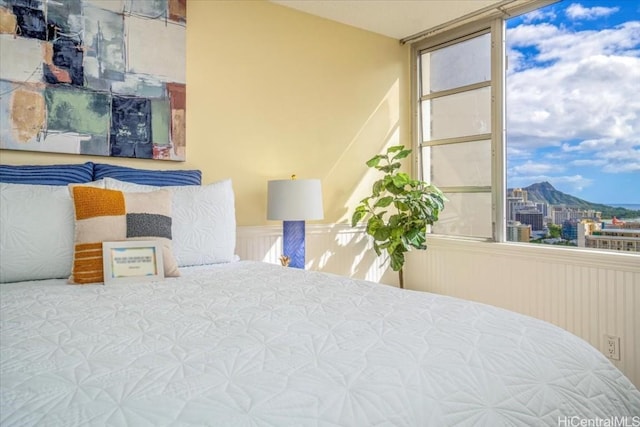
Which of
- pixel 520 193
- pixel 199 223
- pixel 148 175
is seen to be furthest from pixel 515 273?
pixel 148 175

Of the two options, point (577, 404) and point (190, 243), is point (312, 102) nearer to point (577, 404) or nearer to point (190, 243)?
point (190, 243)

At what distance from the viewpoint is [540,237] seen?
294 cm

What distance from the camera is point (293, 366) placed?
81 cm

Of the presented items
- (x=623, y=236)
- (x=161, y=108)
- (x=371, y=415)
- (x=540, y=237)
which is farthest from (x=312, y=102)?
(x=371, y=415)

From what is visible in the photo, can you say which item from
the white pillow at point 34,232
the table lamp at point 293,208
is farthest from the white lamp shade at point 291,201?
the white pillow at point 34,232

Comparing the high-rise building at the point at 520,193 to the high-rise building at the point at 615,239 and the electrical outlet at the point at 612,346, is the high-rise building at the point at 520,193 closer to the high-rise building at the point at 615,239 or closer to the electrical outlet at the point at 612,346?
the high-rise building at the point at 615,239

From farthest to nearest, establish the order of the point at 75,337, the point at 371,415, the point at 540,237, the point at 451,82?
the point at 451,82
the point at 540,237
the point at 75,337
the point at 371,415

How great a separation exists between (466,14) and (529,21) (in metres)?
0.44

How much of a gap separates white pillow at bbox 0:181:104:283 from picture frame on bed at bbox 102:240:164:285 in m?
0.23

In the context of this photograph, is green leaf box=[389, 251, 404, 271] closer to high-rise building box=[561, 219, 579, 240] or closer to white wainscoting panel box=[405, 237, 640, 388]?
white wainscoting panel box=[405, 237, 640, 388]

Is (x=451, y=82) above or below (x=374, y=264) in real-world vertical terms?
above

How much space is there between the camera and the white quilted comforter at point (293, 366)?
675 mm

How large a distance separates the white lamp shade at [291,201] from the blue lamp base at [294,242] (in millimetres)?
107

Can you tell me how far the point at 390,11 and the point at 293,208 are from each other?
5.46ft
